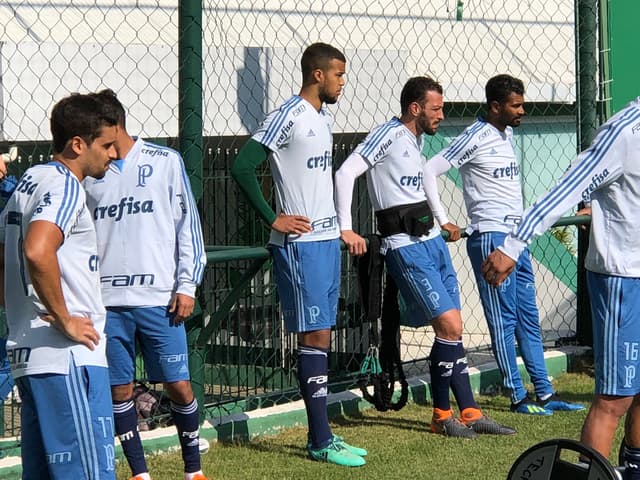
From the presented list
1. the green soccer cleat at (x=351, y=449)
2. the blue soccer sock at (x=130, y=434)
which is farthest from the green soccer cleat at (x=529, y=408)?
the blue soccer sock at (x=130, y=434)

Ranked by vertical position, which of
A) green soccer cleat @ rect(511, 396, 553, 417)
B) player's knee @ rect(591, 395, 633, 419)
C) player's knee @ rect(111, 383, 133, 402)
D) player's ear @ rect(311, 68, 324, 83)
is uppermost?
player's ear @ rect(311, 68, 324, 83)

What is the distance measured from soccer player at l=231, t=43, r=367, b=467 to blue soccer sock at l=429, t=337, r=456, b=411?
799mm

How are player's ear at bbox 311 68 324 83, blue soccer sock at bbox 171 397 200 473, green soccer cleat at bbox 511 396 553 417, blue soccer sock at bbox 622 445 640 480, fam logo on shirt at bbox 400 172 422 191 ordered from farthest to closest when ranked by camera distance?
green soccer cleat at bbox 511 396 553 417, fam logo on shirt at bbox 400 172 422 191, player's ear at bbox 311 68 324 83, blue soccer sock at bbox 171 397 200 473, blue soccer sock at bbox 622 445 640 480

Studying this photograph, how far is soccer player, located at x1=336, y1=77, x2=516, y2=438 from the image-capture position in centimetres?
676

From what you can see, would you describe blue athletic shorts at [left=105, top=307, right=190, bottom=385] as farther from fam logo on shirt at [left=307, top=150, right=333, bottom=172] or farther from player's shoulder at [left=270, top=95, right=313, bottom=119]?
player's shoulder at [left=270, top=95, right=313, bottom=119]

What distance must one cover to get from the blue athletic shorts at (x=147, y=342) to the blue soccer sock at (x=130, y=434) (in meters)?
0.16

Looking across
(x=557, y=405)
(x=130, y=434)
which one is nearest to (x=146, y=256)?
(x=130, y=434)

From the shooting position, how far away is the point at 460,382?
22.9 feet

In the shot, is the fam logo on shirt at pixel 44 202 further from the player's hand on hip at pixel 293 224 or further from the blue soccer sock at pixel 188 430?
the player's hand on hip at pixel 293 224

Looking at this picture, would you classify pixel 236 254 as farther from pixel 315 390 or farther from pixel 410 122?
pixel 410 122

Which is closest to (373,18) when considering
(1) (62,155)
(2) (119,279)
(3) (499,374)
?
(3) (499,374)

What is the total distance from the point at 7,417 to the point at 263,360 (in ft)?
5.84

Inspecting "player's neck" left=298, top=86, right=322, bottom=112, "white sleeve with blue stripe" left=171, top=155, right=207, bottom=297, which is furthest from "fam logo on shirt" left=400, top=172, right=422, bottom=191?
"white sleeve with blue stripe" left=171, top=155, right=207, bottom=297

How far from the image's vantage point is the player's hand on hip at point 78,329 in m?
A: 3.93
